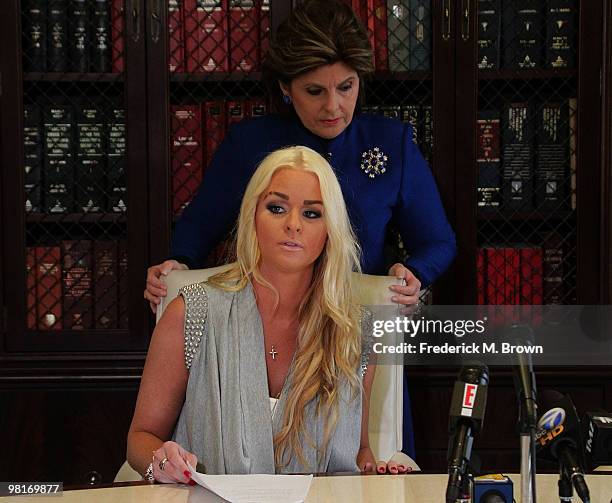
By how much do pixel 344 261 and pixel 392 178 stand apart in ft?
1.75

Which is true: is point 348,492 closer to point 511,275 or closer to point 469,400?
point 469,400

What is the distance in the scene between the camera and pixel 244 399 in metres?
2.06

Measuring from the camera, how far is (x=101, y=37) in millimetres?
2973

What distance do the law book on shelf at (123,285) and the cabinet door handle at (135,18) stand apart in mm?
610

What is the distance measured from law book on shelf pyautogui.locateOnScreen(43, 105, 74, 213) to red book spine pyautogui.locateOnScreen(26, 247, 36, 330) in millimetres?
143

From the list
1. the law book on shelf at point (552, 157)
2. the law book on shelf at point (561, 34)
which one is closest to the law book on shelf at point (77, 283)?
the law book on shelf at point (552, 157)

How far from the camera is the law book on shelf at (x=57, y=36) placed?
2961 millimetres

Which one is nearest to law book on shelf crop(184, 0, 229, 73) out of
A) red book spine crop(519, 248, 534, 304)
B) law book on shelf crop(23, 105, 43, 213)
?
law book on shelf crop(23, 105, 43, 213)

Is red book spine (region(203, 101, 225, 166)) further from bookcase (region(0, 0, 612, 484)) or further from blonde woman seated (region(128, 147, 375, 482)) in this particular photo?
blonde woman seated (region(128, 147, 375, 482))

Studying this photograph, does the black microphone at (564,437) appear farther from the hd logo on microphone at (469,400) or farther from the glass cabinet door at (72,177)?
the glass cabinet door at (72,177)

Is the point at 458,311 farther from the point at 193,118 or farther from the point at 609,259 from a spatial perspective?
the point at 193,118

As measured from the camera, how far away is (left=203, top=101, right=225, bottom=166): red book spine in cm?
299

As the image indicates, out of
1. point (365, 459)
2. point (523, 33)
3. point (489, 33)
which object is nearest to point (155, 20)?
point (489, 33)

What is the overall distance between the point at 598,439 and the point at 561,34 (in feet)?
5.90
